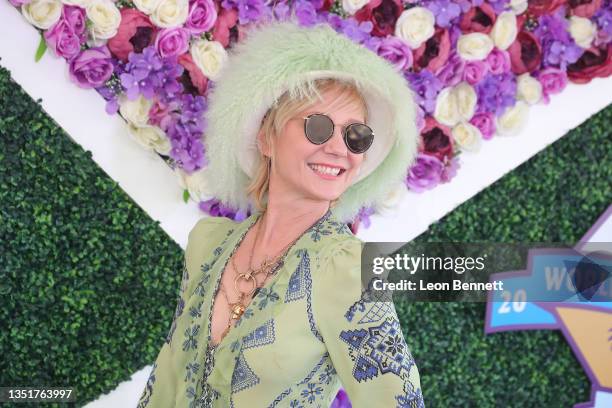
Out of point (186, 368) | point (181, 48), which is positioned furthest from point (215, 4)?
point (186, 368)

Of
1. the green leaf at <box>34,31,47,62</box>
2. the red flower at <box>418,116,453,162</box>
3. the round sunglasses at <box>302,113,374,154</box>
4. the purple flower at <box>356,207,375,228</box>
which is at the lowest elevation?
the purple flower at <box>356,207,375,228</box>

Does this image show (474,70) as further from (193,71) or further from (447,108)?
(193,71)

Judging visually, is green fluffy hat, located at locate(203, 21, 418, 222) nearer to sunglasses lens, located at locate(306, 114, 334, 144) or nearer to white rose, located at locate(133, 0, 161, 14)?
sunglasses lens, located at locate(306, 114, 334, 144)

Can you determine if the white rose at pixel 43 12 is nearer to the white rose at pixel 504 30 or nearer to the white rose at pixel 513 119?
the white rose at pixel 504 30

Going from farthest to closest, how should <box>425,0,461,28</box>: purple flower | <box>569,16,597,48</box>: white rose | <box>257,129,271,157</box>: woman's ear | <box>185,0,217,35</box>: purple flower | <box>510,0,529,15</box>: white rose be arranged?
<box>569,16,597,48</box>: white rose → <box>510,0,529,15</box>: white rose → <box>425,0,461,28</box>: purple flower → <box>185,0,217,35</box>: purple flower → <box>257,129,271,157</box>: woman's ear

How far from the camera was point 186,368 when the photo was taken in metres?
1.90

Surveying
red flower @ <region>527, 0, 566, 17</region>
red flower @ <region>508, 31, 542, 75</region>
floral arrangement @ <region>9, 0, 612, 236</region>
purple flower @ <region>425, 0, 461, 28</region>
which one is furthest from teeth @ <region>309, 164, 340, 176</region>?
red flower @ <region>527, 0, 566, 17</region>

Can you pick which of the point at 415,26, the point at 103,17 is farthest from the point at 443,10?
the point at 103,17

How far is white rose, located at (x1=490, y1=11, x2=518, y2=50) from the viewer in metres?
2.95

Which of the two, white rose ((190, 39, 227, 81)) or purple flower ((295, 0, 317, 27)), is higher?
purple flower ((295, 0, 317, 27))

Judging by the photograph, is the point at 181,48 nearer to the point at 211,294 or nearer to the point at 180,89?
the point at 180,89

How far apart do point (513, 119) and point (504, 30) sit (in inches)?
13.6

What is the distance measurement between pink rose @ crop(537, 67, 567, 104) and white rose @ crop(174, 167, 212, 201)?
1.37 meters

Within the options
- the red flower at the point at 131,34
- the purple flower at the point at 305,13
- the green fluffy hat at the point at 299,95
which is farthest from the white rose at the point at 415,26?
the green fluffy hat at the point at 299,95
